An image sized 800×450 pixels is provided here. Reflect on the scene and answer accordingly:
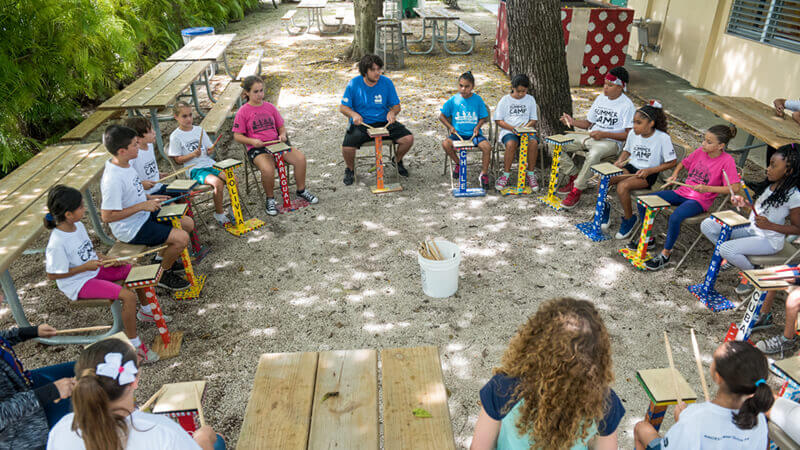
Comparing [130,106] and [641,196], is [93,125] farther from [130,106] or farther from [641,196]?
[641,196]

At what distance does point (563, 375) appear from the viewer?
1771 mm

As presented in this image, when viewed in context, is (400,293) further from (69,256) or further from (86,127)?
(86,127)

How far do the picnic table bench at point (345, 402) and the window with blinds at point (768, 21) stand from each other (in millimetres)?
8623

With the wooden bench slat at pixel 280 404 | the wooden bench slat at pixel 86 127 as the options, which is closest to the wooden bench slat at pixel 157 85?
the wooden bench slat at pixel 86 127

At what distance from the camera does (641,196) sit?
195 inches

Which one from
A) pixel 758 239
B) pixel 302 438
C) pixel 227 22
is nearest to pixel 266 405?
pixel 302 438

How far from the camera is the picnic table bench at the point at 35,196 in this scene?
3.88 m

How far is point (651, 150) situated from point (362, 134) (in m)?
3.41

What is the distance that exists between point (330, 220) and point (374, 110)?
174cm

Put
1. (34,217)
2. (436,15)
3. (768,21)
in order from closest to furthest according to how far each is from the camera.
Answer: (34,217) < (768,21) < (436,15)

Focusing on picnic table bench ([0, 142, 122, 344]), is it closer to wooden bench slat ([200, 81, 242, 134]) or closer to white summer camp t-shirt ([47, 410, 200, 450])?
wooden bench slat ([200, 81, 242, 134])

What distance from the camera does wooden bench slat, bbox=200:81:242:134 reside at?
265 inches

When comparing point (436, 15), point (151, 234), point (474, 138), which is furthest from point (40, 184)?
point (436, 15)

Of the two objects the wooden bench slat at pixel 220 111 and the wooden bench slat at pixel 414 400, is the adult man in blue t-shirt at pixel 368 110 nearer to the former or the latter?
the wooden bench slat at pixel 220 111
